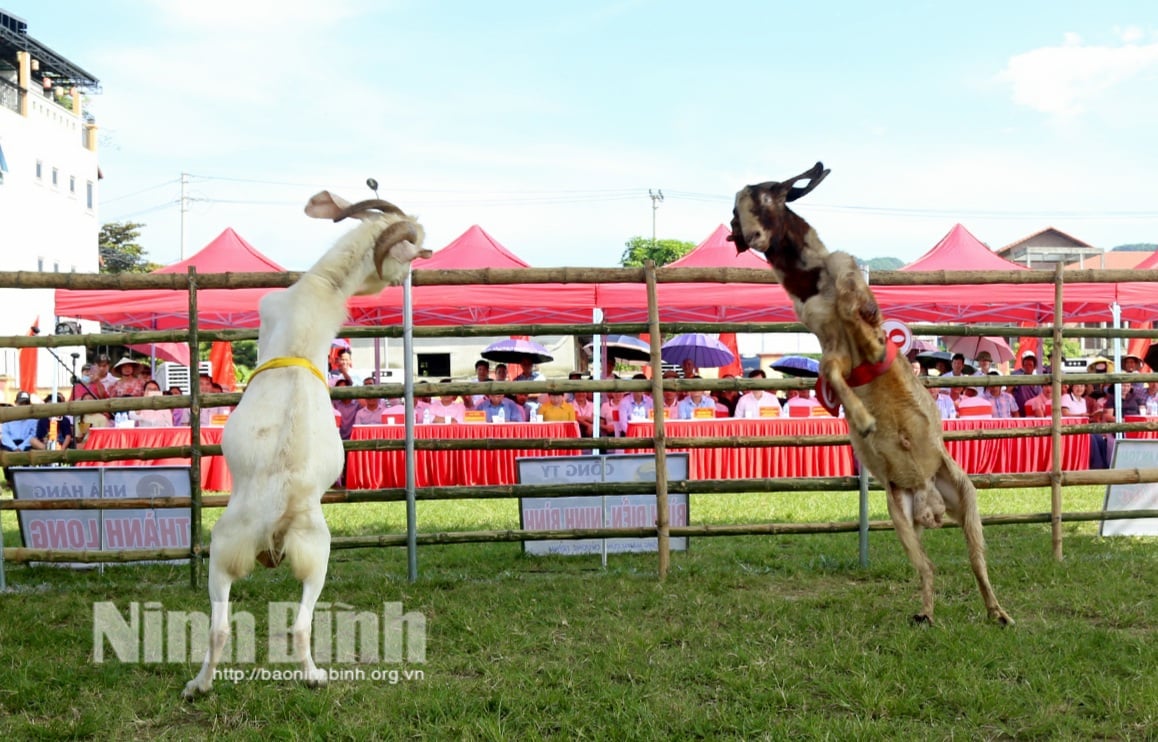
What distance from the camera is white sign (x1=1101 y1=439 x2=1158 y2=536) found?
312 inches

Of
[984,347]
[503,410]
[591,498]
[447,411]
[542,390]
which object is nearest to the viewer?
[542,390]

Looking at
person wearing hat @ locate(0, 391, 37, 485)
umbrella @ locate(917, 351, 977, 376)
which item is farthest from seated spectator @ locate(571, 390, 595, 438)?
person wearing hat @ locate(0, 391, 37, 485)

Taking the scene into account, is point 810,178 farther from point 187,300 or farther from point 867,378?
point 187,300

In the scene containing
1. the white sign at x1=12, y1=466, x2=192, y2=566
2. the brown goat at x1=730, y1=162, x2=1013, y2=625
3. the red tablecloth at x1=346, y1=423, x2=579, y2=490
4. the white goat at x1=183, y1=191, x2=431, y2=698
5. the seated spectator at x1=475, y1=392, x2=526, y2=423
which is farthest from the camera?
the seated spectator at x1=475, y1=392, x2=526, y2=423

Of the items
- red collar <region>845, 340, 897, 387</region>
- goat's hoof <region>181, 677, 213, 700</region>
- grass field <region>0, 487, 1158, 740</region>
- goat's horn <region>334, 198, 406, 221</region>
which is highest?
goat's horn <region>334, 198, 406, 221</region>

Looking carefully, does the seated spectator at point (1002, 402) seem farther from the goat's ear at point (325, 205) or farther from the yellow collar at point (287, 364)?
the yellow collar at point (287, 364)

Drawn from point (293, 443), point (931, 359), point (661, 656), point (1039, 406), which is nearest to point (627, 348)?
point (931, 359)

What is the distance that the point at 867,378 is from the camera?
201 inches

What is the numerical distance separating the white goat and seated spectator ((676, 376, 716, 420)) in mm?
9595

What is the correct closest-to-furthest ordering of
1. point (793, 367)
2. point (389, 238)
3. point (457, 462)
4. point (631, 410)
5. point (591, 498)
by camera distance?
point (389, 238)
point (591, 498)
point (457, 462)
point (631, 410)
point (793, 367)

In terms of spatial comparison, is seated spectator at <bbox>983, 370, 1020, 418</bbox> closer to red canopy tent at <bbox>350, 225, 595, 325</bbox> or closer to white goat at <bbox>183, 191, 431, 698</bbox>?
red canopy tent at <bbox>350, 225, 595, 325</bbox>

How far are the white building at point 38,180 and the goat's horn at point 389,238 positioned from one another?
33.4 metres

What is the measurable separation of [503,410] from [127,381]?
4.96m

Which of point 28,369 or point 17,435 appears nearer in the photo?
point 17,435
